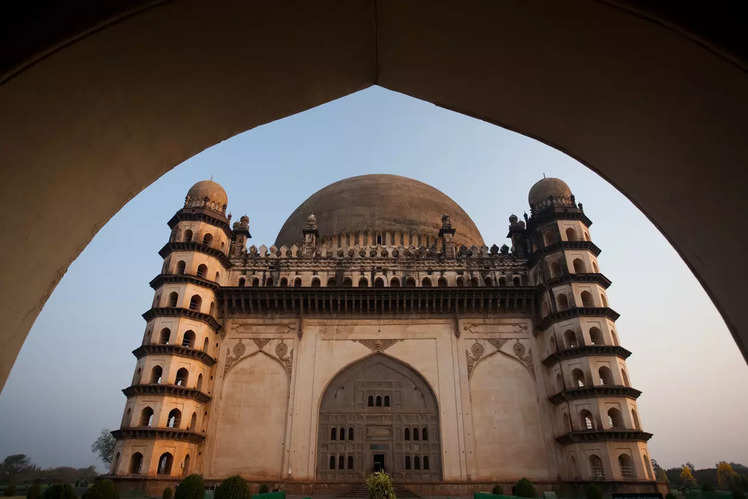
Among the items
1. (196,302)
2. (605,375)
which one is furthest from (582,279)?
(196,302)

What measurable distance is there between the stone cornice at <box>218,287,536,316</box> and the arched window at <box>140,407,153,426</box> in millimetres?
5550

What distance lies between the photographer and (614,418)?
19656mm

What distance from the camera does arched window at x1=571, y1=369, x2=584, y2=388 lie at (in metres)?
20.5

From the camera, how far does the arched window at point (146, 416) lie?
19391mm

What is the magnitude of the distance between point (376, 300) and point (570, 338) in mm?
8929

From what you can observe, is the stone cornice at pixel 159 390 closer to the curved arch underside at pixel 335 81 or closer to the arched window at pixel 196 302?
the arched window at pixel 196 302

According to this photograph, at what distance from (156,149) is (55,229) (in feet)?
2.43

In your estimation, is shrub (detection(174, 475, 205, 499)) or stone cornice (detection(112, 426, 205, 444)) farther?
stone cornice (detection(112, 426, 205, 444))

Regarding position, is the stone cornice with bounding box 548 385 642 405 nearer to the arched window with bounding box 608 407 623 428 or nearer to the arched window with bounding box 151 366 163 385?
the arched window with bounding box 608 407 623 428

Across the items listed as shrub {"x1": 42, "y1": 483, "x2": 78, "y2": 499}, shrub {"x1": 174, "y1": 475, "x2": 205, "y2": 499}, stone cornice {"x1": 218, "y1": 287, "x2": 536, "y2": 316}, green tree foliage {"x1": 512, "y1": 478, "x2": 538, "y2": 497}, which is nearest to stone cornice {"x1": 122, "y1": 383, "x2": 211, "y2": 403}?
stone cornice {"x1": 218, "y1": 287, "x2": 536, "y2": 316}

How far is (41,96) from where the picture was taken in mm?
2281

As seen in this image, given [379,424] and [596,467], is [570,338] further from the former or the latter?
[379,424]

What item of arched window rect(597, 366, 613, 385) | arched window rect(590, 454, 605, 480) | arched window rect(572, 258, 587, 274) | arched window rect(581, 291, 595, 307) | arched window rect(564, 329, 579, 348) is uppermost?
arched window rect(572, 258, 587, 274)

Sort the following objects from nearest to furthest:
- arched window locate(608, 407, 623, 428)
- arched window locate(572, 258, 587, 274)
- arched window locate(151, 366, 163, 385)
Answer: arched window locate(608, 407, 623, 428) < arched window locate(151, 366, 163, 385) < arched window locate(572, 258, 587, 274)
